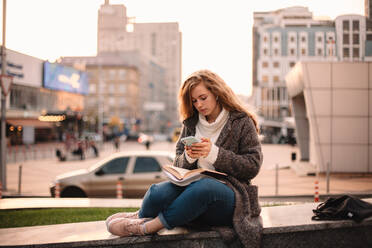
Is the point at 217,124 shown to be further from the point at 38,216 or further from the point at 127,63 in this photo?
the point at 127,63

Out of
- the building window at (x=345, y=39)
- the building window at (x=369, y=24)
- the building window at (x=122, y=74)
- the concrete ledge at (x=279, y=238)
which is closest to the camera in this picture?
the concrete ledge at (x=279, y=238)

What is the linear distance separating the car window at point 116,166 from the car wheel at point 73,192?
2.82ft

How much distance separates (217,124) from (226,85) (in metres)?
0.40

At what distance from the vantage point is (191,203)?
286 centimetres

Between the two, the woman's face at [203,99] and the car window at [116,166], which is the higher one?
the woman's face at [203,99]

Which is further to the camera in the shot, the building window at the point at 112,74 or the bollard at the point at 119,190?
the building window at the point at 112,74

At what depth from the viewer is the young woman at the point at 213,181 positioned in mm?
2893

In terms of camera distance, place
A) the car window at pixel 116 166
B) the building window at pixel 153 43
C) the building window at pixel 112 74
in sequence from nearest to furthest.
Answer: the car window at pixel 116 166 → the building window at pixel 112 74 → the building window at pixel 153 43

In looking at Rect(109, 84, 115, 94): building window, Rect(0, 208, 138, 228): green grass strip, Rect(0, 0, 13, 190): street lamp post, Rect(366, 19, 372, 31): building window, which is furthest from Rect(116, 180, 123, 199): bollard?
Rect(109, 84, 115, 94): building window

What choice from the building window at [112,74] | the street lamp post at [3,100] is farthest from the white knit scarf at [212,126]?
the building window at [112,74]

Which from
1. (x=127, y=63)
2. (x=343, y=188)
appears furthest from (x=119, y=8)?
(x=127, y=63)

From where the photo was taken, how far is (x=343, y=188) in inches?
491

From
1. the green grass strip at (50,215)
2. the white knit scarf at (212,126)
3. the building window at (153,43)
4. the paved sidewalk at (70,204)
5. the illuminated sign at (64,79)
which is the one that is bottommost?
the paved sidewalk at (70,204)

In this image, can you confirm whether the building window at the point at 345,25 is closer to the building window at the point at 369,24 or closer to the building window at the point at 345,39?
the building window at the point at 345,39
